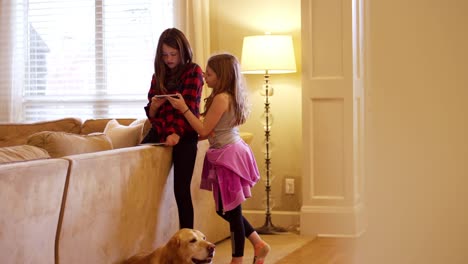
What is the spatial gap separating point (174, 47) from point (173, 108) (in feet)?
1.02

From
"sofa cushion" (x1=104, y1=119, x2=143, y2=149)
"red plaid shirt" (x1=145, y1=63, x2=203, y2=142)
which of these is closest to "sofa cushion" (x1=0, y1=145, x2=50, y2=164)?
"red plaid shirt" (x1=145, y1=63, x2=203, y2=142)

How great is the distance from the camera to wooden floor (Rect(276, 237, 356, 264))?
12.5 feet

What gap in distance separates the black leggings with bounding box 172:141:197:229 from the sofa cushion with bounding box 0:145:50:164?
964 mm

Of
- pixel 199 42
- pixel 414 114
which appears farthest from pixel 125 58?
pixel 414 114

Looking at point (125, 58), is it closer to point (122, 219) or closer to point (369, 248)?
point (122, 219)

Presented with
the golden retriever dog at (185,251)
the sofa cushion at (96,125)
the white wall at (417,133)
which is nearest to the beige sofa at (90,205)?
→ the golden retriever dog at (185,251)

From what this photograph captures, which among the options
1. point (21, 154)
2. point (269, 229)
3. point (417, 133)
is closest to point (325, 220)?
point (269, 229)

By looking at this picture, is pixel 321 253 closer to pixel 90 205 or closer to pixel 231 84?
pixel 231 84

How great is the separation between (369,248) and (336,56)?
14.6 ft

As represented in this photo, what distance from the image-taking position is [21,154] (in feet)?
8.21

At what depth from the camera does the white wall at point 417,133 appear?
252mm

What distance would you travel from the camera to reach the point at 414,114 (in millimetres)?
257

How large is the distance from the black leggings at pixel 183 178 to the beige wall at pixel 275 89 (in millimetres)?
1523

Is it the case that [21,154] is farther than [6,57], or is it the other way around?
[6,57]
